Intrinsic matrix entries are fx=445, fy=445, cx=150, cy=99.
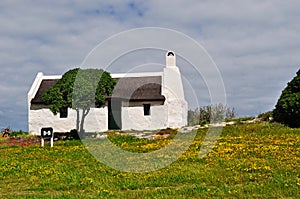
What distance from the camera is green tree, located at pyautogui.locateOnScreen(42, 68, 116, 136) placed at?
30.5 m

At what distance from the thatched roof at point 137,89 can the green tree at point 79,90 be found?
18.1ft

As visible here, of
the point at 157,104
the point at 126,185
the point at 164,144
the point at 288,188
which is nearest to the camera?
the point at 288,188

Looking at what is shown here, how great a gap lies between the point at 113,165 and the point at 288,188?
6.73m

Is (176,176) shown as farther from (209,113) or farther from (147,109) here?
(209,113)

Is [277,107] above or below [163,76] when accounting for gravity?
below

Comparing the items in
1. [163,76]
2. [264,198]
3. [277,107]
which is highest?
[163,76]

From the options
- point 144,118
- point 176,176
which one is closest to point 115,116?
point 144,118

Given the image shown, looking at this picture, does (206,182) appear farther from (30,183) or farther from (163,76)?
(163,76)

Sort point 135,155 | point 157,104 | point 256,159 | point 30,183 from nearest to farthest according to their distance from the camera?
point 30,183
point 256,159
point 135,155
point 157,104

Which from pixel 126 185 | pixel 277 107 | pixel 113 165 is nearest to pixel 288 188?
pixel 126 185

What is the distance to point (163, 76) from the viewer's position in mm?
40625

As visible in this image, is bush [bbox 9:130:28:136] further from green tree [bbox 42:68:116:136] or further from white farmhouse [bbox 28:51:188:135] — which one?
green tree [bbox 42:68:116:136]

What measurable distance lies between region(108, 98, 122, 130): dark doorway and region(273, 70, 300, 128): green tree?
1384 centimetres

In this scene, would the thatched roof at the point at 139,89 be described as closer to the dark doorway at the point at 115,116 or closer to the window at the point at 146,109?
the window at the point at 146,109
